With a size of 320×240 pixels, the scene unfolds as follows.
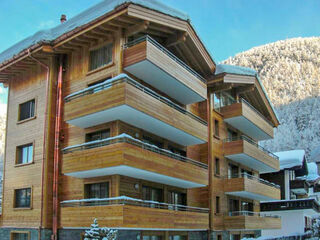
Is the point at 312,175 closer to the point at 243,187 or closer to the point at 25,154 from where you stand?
the point at 243,187

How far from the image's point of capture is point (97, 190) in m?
20.0

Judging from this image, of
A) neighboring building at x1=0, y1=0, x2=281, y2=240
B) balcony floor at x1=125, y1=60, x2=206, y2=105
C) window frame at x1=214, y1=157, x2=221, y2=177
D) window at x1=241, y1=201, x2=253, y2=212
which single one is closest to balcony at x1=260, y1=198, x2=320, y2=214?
window at x1=241, y1=201, x2=253, y2=212

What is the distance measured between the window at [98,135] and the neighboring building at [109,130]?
0.05 metres

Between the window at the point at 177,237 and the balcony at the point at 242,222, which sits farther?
the balcony at the point at 242,222

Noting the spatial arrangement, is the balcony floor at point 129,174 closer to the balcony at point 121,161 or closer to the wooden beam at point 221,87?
the balcony at point 121,161

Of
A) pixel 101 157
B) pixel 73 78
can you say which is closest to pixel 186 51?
pixel 73 78

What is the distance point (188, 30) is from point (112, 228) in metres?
11.4

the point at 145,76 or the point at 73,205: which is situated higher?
the point at 145,76

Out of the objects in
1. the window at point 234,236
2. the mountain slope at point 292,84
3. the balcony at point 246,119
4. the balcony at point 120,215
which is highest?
the mountain slope at point 292,84

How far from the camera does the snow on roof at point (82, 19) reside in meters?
19.7

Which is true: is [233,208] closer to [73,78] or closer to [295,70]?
[73,78]

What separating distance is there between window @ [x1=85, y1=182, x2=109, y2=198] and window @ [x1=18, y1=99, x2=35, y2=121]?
5.52 meters

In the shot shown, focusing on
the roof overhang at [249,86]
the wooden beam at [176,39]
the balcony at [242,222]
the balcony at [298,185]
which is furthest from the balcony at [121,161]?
the balcony at [298,185]

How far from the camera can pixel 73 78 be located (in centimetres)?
2209
